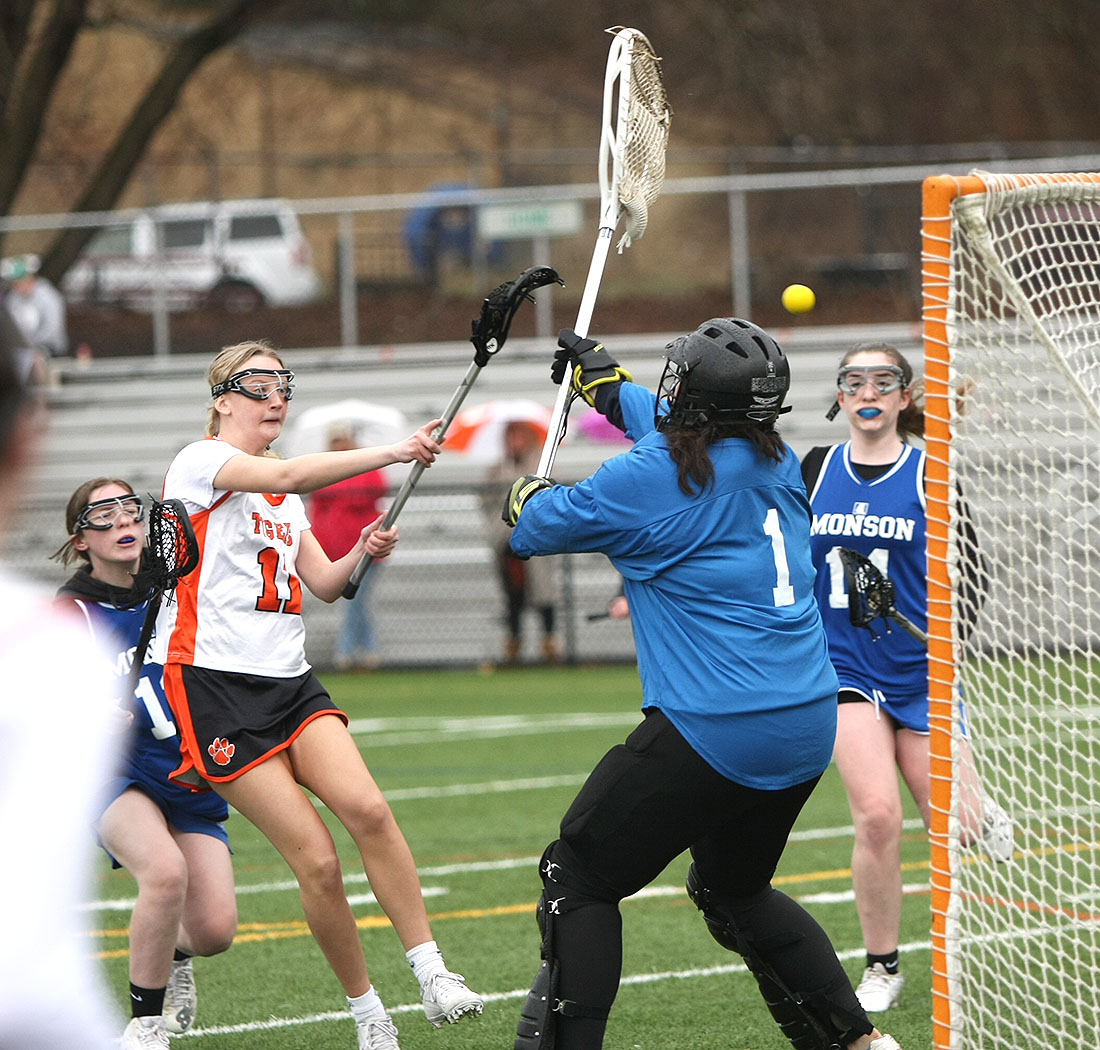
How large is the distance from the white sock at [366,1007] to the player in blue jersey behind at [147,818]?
0.58m

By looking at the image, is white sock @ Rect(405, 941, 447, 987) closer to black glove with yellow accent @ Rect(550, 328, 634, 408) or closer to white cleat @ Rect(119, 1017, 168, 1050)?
white cleat @ Rect(119, 1017, 168, 1050)

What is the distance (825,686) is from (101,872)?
4961mm

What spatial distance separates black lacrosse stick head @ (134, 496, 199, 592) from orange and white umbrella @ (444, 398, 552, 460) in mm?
10550

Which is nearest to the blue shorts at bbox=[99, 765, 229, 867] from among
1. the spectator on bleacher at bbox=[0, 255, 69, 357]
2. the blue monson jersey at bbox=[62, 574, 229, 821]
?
the blue monson jersey at bbox=[62, 574, 229, 821]

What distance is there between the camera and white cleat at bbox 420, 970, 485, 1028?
4.23 metres

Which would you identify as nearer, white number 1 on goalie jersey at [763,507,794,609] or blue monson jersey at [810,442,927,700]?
white number 1 on goalie jersey at [763,507,794,609]

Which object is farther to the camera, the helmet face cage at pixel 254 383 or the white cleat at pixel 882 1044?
the helmet face cage at pixel 254 383

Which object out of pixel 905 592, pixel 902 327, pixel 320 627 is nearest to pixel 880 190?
pixel 902 327

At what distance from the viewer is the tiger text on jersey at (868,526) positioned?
5.28m

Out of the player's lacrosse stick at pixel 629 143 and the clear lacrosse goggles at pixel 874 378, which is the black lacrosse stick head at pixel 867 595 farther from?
the player's lacrosse stick at pixel 629 143

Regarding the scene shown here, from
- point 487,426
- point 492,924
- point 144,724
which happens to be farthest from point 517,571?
point 144,724

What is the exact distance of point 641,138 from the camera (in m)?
→ 4.96

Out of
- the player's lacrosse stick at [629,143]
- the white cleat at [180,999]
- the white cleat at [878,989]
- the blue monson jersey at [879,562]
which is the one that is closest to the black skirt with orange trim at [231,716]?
the white cleat at [180,999]

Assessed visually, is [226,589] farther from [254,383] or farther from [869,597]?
[869,597]
